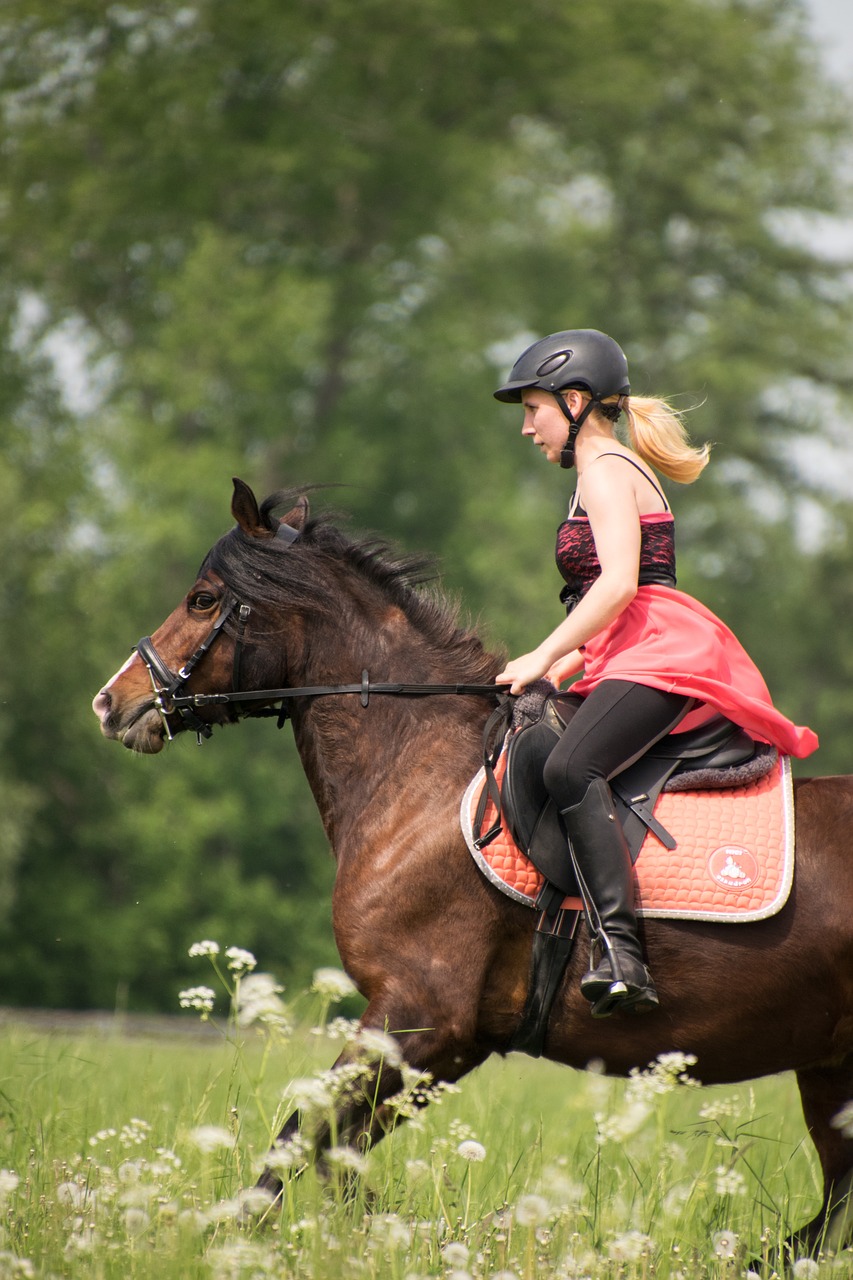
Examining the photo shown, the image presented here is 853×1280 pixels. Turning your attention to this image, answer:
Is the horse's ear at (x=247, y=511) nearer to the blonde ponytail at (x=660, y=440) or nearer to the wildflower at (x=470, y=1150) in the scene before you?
the blonde ponytail at (x=660, y=440)

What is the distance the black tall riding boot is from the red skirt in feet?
1.54

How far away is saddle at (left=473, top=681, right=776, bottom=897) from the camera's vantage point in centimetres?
469

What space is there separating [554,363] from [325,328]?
85.2 ft

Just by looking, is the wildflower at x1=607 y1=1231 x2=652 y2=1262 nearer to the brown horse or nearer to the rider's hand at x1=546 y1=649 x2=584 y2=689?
the brown horse

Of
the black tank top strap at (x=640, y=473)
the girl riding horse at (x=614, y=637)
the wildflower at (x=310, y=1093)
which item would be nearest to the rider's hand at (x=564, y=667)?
the girl riding horse at (x=614, y=637)

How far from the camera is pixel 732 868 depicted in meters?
4.62

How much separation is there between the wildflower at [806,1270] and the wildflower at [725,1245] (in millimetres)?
203

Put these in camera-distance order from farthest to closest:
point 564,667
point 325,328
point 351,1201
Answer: point 325,328 → point 564,667 → point 351,1201

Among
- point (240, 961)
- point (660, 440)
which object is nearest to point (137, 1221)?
point (240, 961)

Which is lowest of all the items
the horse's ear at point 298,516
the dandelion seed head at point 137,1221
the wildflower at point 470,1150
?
the wildflower at point 470,1150

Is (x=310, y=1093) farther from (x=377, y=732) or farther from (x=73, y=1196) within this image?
(x=377, y=732)

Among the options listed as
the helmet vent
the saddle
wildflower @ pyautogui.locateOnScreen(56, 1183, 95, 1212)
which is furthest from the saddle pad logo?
wildflower @ pyautogui.locateOnScreen(56, 1183, 95, 1212)

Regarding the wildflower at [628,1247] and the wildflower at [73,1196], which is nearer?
the wildflower at [628,1247]

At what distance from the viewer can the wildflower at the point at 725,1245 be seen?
14.8 feet
